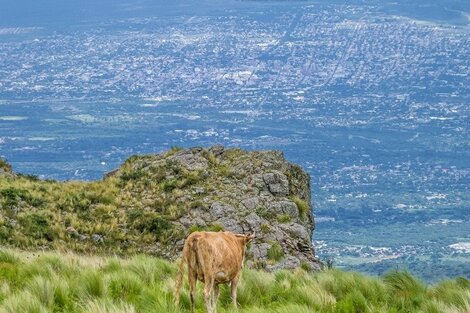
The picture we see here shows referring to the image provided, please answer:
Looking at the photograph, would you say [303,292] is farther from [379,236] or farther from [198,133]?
[198,133]

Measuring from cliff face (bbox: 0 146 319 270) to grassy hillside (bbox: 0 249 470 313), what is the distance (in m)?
3.70

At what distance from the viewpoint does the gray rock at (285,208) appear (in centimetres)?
1936

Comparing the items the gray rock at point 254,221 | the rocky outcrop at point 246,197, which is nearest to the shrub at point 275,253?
the rocky outcrop at point 246,197

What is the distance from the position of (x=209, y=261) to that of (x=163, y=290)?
1575mm

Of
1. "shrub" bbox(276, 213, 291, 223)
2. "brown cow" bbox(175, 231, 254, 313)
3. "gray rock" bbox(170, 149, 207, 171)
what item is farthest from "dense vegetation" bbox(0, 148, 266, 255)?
"brown cow" bbox(175, 231, 254, 313)

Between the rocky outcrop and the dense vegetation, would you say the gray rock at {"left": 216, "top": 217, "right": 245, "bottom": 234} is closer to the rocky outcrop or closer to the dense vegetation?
the rocky outcrop

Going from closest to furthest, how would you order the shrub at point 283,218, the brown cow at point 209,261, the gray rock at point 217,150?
the brown cow at point 209,261 → the shrub at point 283,218 → the gray rock at point 217,150

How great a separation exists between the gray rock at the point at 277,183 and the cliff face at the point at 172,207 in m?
0.02

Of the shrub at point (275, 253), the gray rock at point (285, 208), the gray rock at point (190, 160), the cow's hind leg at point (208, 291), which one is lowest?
the shrub at point (275, 253)

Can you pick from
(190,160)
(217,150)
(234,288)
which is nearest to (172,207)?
(190,160)

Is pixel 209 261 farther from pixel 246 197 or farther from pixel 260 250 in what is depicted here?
pixel 246 197

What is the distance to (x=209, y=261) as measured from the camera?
32.0 ft

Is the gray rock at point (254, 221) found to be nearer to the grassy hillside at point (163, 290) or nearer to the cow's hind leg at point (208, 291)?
the grassy hillside at point (163, 290)

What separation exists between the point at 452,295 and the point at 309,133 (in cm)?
11344
